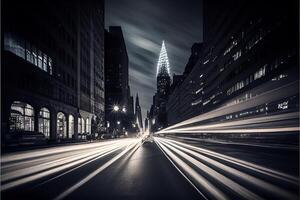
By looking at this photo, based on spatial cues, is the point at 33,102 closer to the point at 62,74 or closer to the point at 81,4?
the point at 62,74

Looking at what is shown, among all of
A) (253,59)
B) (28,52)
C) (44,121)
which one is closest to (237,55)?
(253,59)

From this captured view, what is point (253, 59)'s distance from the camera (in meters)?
62.0


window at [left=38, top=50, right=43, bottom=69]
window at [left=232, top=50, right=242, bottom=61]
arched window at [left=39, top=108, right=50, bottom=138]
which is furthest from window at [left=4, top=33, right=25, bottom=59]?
window at [left=232, top=50, right=242, bottom=61]

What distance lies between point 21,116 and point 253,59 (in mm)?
43021

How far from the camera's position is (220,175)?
11336mm

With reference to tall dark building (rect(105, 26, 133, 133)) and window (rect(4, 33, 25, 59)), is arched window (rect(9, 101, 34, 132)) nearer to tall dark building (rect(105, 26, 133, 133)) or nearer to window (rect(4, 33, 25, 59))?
window (rect(4, 33, 25, 59))

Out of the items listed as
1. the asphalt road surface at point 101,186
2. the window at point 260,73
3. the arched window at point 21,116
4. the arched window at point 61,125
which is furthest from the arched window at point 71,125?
the asphalt road surface at point 101,186

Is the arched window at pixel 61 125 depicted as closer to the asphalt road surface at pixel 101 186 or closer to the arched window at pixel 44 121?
the arched window at pixel 44 121

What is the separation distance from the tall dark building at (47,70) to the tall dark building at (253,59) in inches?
1070

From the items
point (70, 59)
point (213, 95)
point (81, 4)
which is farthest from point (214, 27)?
point (70, 59)

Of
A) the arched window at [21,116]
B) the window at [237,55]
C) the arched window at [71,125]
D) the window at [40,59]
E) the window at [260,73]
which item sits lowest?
the arched window at [71,125]

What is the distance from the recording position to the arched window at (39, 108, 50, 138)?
155 feet

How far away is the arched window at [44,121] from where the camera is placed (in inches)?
1861

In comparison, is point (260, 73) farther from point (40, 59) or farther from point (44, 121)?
point (44, 121)
